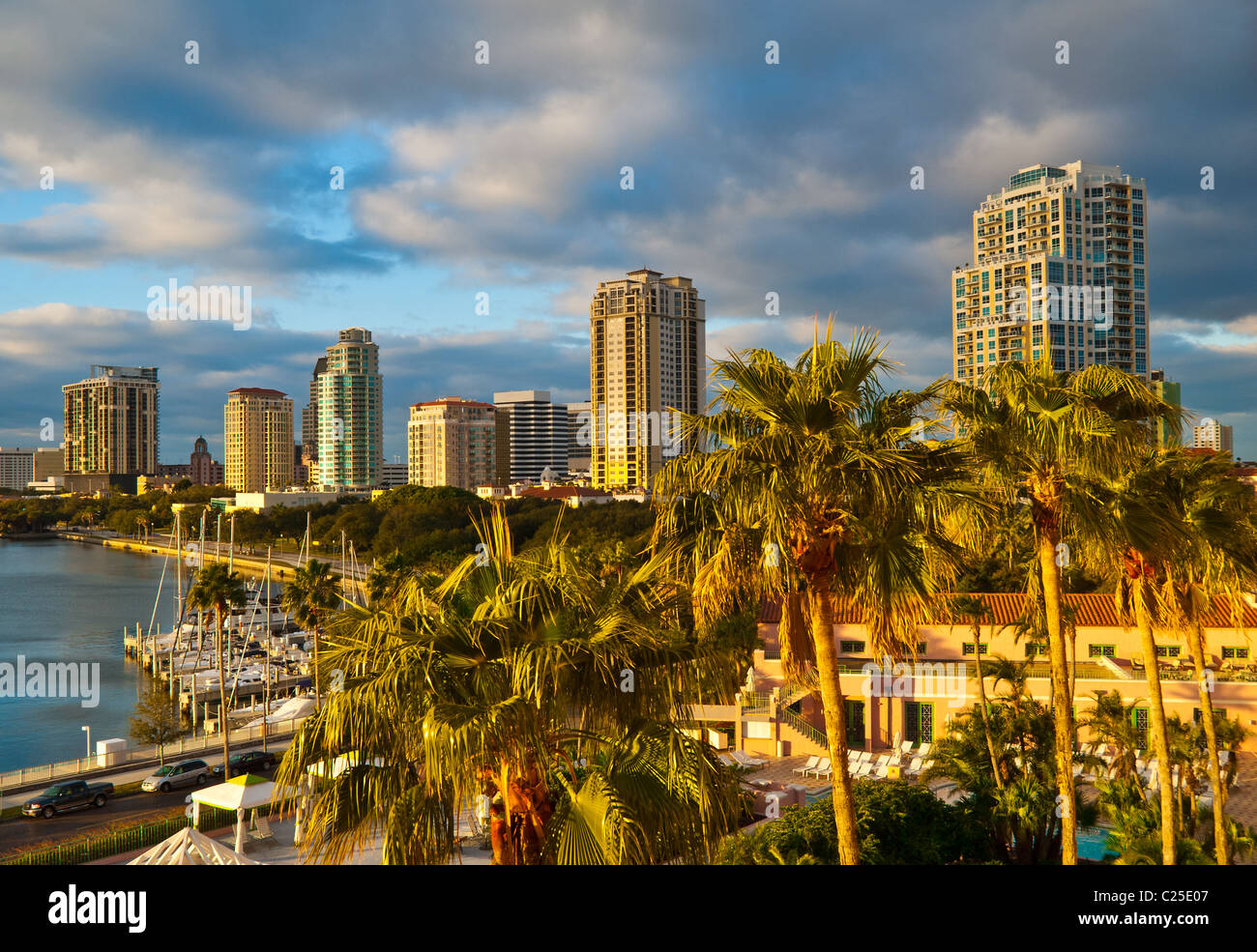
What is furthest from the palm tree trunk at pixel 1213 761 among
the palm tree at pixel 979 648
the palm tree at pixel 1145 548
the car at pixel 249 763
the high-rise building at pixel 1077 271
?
the high-rise building at pixel 1077 271

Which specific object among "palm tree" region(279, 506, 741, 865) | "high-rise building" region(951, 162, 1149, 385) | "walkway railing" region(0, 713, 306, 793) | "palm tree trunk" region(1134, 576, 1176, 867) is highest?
"high-rise building" region(951, 162, 1149, 385)

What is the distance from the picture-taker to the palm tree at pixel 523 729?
15.3 feet

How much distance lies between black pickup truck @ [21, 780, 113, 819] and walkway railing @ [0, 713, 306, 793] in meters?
2.05

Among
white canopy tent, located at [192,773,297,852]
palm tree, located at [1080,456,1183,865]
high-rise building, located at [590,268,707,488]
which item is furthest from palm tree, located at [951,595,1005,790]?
high-rise building, located at [590,268,707,488]

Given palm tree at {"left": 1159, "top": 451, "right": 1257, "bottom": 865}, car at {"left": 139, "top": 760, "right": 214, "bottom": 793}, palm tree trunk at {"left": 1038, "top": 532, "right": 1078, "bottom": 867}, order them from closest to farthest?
palm tree trunk at {"left": 1038, "top": 532, "right": 1078, "bottom": 867} → palm tree at {"left": 1159, "top": 451, "right": 1257, "bottom": 865} → car at {"left": 139, "top": 760, "right": 214, "bottom": 793}

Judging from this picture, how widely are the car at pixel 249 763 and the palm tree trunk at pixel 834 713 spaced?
2630 cm

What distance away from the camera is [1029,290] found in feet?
333

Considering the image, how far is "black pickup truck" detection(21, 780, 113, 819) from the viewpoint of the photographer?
24.1 meters

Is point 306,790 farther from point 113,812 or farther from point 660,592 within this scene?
point 113,812

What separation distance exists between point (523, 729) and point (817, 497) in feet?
10.4

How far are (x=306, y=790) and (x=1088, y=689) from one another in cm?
2920

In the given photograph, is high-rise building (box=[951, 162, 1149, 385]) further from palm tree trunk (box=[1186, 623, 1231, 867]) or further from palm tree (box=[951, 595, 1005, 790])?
palm tree trunk (box=[1186, 623, 1231, 867])

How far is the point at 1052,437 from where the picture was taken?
8523mm
